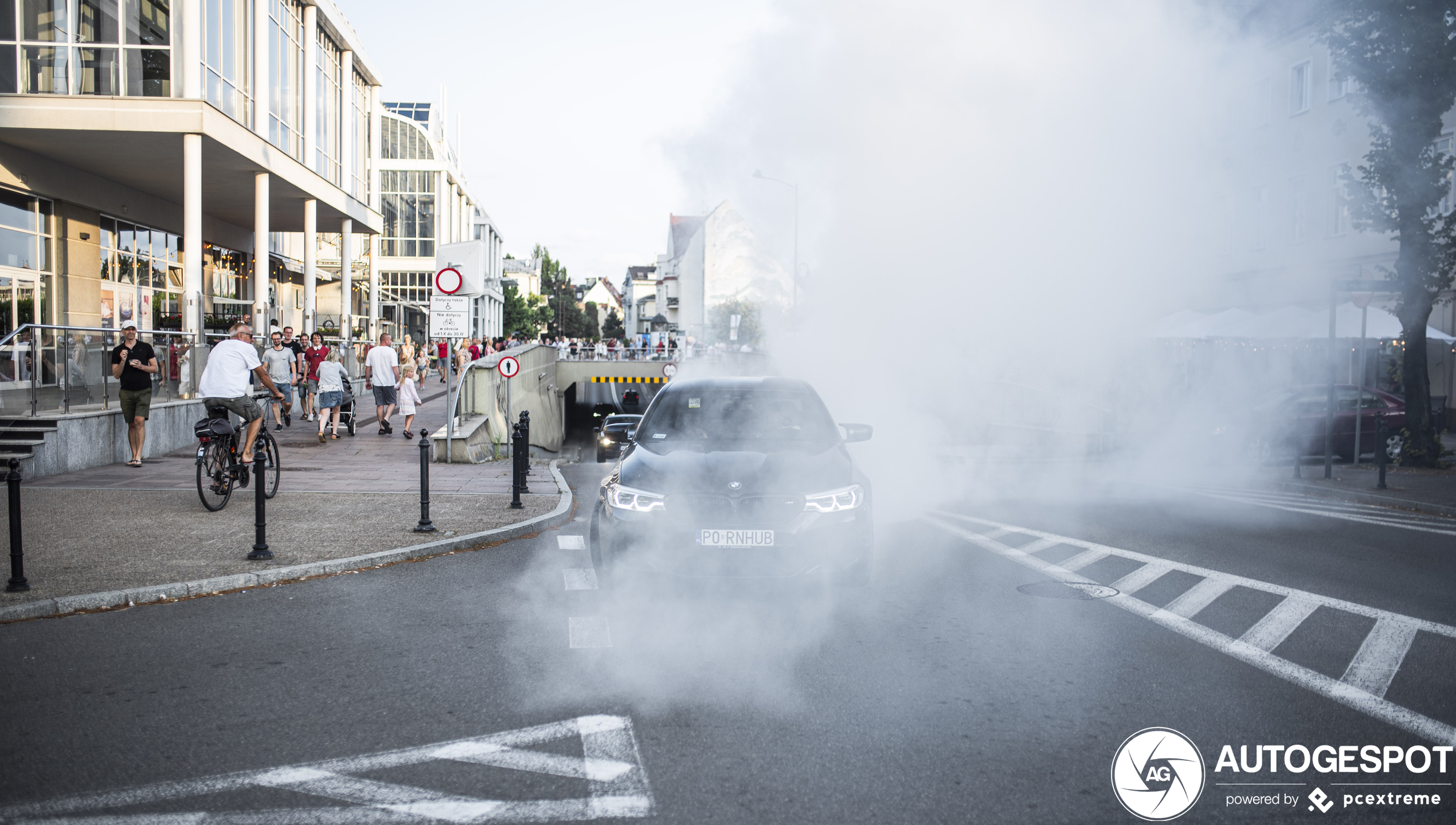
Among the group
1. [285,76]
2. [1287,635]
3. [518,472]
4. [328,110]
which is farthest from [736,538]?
[328,110]

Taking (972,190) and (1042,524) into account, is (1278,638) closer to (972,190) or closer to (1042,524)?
(1042,524)

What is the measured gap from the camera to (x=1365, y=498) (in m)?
12.3

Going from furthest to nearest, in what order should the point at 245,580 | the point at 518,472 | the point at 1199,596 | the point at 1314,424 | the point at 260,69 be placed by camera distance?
the point at 260,69, the point at 1314,424, the point at 518,472, the point at 245,580, the point at 1199,596

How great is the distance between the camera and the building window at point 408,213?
57031 millimetres

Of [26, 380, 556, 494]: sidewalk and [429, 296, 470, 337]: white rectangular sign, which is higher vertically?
[429, 296, 470, 337]: white rectangular sign

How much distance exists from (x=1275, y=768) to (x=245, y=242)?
34158mm

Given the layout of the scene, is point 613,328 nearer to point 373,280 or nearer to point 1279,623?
point 373,280

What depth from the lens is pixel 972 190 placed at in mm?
10406

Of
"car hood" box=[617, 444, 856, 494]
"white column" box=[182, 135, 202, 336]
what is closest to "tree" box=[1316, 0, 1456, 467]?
"car hood" box=[617, 444, 856, 494]

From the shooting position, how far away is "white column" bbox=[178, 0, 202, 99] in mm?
19078

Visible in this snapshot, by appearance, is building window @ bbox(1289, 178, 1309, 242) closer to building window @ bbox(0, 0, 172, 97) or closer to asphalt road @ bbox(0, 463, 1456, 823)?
asphalt road @ bbox(0, 463, 1456, 823)

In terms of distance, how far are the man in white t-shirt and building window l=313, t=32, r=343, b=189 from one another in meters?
13.0

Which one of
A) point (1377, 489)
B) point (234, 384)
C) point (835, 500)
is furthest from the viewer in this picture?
point (1377, 489)

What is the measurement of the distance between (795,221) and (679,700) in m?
7.78
